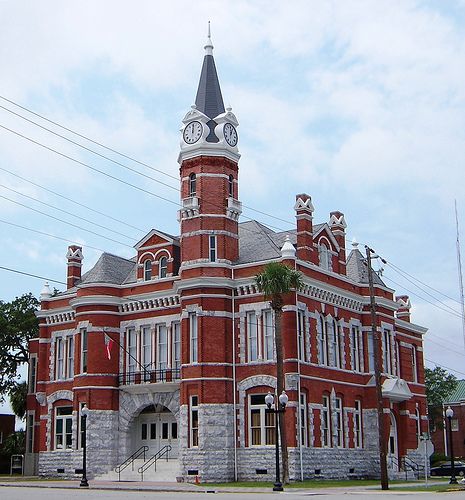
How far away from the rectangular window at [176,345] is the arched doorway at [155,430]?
9.96 ft

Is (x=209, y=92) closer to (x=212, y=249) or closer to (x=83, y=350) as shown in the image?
(x=212, y=249)

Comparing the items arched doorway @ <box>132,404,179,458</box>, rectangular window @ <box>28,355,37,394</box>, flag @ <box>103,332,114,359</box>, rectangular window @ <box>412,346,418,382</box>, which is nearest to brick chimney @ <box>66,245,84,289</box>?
rectangular window @ <box>28,355,37,394</box>

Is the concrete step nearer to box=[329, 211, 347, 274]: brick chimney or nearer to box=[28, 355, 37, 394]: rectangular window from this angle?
box=[28, 355, 37, 394]: rectangular window

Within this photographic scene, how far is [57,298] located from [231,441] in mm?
17651

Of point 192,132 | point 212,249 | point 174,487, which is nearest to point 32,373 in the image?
point 212,249

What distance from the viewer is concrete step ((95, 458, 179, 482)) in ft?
158

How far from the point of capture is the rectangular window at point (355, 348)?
53.8m

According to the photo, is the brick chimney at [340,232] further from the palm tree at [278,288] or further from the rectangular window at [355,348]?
the palm tree at [278,288]

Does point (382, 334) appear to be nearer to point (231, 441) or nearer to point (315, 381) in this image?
point (315, 381)

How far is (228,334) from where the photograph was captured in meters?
48.4

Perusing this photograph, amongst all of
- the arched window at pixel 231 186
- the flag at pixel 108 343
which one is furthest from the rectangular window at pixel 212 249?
the flag at pixel 108 343

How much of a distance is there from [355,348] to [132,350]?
46.7 ft

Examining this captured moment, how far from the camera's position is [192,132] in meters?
51.3

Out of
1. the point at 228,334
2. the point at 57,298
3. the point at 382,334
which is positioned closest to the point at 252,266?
the point at 228,334
